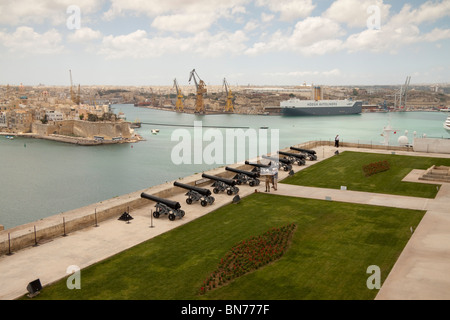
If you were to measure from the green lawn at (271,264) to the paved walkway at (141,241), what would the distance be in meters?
0.39

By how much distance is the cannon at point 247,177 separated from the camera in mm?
19938

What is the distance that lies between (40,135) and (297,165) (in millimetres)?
70379

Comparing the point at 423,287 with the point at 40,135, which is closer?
the point at 423,287

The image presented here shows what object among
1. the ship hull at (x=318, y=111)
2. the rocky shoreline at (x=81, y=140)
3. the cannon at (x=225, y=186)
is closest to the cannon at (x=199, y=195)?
the cannon at (x=225, y=186)

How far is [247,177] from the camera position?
20.7 meters

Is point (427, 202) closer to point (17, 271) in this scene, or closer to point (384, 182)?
point (384, 182)

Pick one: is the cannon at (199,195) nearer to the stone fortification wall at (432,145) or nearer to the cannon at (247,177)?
the cannon at (247,177)

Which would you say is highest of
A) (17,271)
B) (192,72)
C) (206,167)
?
(192,72)

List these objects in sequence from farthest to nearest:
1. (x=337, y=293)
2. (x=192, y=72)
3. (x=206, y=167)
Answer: (x=192, y=72) → (x=206, y=167) → (x=337, y=293)

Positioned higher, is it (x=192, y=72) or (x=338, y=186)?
(x=192, y=72)

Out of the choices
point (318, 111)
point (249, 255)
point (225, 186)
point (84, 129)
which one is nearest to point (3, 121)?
point (84, 129)

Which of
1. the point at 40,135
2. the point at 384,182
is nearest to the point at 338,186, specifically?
the point at 384,182

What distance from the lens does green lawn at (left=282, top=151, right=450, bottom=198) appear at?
65.0 ft

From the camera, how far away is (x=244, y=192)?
18.8 m
